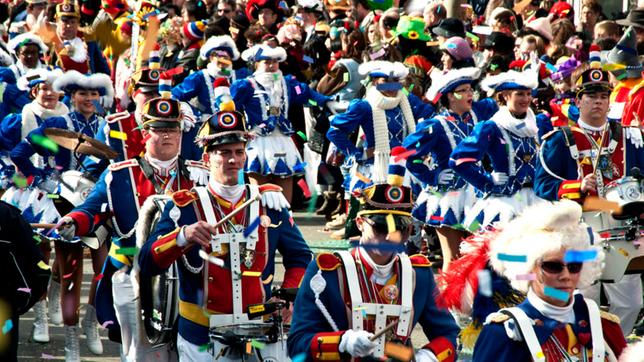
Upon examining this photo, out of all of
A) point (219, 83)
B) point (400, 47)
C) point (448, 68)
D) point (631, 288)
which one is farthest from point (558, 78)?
point (631, 288)

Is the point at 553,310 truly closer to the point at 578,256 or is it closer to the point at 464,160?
the point at 578,256

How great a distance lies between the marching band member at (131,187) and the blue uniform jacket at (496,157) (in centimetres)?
279

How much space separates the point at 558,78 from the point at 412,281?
289 inches

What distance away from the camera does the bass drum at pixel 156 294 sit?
772 cm

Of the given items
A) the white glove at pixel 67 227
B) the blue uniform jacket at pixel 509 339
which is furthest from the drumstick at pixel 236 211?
the blue uniform jacket at pixel 509 339

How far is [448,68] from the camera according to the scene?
44.4 feet

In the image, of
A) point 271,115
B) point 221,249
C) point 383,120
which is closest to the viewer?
point 221,249

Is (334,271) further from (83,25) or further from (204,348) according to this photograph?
(83,25)

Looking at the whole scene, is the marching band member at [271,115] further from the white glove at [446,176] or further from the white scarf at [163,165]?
the white scarf at [163,165]

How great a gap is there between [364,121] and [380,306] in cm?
661

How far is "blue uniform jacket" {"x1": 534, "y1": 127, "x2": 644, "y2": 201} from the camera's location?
9922 mm

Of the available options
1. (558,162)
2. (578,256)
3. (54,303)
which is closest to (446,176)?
(558,162)

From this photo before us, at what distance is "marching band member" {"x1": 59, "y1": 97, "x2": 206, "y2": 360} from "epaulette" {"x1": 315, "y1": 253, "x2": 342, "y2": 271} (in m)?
2.09

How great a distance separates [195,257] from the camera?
7.46 meters
